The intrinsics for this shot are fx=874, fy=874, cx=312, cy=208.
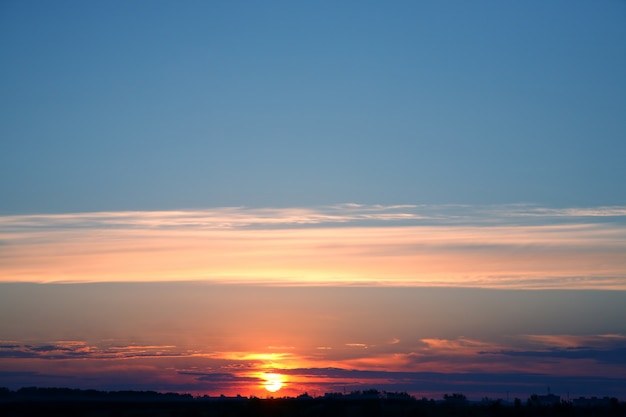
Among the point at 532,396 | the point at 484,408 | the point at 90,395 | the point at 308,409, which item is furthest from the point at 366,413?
the point at 90,395

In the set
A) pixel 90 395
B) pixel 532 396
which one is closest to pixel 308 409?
pixel 532 396

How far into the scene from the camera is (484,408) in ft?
201

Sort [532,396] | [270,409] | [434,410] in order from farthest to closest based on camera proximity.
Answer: [532,396] < [434,410] < [270,409]

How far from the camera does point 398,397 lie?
78062mm

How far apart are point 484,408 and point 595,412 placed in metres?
7.43

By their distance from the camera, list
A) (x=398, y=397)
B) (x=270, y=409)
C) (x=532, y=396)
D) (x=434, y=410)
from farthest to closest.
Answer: (x=398, y=397) → (x=532, y=396) → (x=434, y=410) → (x=270, y=409)

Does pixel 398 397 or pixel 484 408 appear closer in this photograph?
pixel 484 408

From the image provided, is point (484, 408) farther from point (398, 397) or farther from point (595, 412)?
point (398, 397)

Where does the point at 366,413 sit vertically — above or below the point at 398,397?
below

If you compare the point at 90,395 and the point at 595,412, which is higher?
the point at 90,395

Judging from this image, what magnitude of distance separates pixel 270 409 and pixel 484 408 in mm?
15489

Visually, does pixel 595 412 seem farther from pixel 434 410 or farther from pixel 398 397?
pixel 398 397

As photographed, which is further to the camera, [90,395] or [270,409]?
[90,395]

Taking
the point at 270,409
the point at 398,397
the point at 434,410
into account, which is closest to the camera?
the point at 270,409
